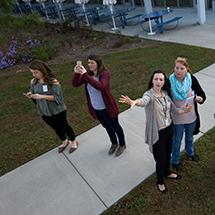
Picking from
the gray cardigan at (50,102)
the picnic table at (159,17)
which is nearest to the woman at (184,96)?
the gray cardigan at (50,102)

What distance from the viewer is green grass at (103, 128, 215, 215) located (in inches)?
126

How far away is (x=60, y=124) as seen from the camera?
421cm

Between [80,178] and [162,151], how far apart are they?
1.36m

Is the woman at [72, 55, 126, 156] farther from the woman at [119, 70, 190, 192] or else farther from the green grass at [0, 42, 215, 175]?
the green grass at [0, 42, 215, 175]

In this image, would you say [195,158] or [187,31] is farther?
[187,31]

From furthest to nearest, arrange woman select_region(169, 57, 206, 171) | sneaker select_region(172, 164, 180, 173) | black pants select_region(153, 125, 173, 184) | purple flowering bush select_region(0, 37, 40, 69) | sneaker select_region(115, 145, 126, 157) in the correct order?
purple flowering bush select_region(0, 37, 40, 69), sneaker select_region(115, 145, 126, 157), sneaker select_region(172, 164, 180, 173), black pants select_region(153, 125, 173, 184), woman select_region(169, 57, 206, 171)

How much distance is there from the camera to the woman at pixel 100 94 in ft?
11.1

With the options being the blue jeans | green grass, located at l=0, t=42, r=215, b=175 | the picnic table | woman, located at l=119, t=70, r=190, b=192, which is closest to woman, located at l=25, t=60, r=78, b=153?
green grass, located at l=0, t=42, r=215, b=175

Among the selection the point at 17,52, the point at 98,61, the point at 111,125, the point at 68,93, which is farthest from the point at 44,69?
the point at 17,52

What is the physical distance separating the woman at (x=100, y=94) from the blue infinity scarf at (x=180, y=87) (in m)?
0.85

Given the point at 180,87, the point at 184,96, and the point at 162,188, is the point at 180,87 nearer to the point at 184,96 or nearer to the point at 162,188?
the point at 184,96

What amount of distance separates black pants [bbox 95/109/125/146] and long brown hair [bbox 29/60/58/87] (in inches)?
28.5

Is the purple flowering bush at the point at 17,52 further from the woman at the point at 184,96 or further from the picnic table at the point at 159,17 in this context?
the woman at the point at 184,96

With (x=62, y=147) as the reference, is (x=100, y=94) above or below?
above
